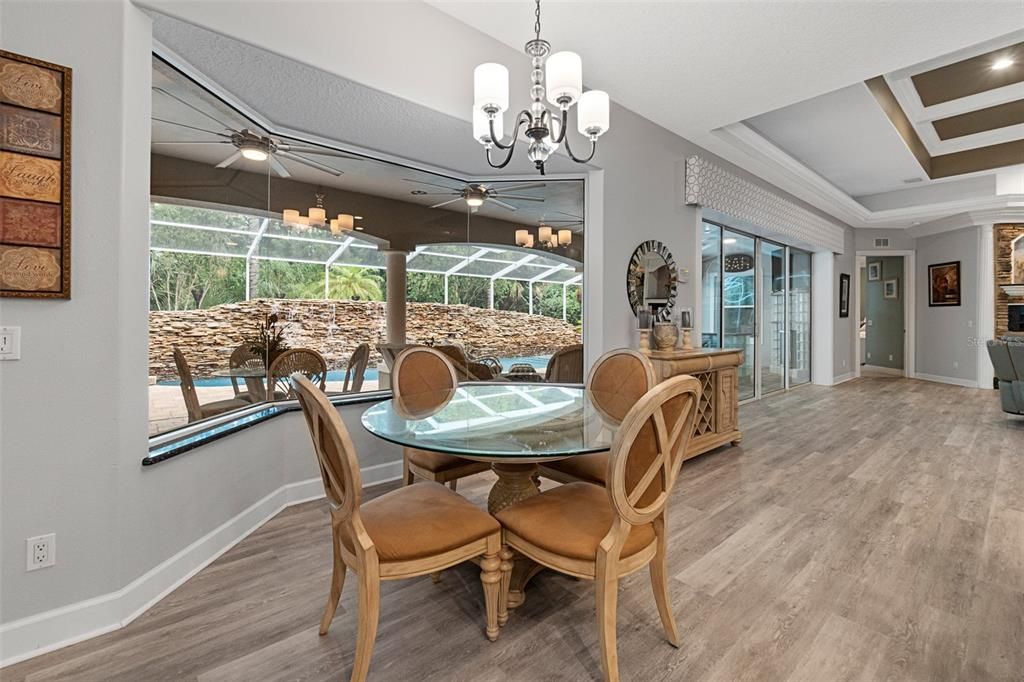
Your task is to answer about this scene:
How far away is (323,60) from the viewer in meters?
2.27

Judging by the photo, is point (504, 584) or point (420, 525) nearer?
point (420, 525)

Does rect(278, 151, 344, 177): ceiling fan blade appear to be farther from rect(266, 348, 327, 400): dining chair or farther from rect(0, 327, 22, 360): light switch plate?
rect(0, 327, 22, 360): light switch plate

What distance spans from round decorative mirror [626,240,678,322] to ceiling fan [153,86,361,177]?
2.38 metres

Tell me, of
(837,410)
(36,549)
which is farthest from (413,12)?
(837,410)

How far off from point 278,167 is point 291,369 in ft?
4.30

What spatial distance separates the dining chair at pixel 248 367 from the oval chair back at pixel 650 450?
7.58 feet

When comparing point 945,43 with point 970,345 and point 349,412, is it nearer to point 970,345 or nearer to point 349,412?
point 349,412

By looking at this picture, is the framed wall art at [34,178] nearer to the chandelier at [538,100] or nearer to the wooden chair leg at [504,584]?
the chandelier at [538,100]

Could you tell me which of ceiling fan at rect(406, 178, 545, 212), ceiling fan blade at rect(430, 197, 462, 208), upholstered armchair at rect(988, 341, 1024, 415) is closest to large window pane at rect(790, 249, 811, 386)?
upholstered armchair at rect(988, 341, 1024, 415)

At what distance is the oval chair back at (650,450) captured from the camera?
138 cm

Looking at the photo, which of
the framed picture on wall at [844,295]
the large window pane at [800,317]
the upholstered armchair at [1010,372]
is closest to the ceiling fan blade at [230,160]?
the upholstered armchair at [1010,372]

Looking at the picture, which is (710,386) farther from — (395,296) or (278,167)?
(278,167)

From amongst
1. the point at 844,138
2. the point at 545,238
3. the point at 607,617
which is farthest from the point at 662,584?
the point at 844,138

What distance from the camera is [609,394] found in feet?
8.66
